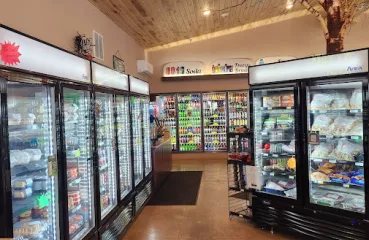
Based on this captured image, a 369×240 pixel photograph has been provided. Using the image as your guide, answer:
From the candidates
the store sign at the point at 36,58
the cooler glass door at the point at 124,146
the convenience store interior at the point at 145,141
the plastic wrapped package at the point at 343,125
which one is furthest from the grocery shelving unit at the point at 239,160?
the store sign at the point at 36,58

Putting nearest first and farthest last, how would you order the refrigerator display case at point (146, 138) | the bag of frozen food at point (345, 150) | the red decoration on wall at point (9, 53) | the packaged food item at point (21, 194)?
1. the red decoration on wall at point (9, 53)
2. the packaged food item at point (21, 194)
3. the bag of frozen food at point (345, 150)
4. the refrigerator display case at point (146, 138)

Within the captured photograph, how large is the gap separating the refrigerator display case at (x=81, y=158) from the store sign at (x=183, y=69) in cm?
645

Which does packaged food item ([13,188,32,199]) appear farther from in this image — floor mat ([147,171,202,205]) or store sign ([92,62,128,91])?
floor mat ([147,171,202,205])

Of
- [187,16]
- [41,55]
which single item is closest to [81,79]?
[41,55]

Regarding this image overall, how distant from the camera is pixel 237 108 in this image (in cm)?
929

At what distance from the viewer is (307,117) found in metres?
3.52

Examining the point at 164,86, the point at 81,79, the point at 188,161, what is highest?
the point at 164,86

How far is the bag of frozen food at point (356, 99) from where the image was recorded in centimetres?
326

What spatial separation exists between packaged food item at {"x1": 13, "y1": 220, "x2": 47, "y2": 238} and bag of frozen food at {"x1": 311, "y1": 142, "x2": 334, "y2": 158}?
9.85 feet

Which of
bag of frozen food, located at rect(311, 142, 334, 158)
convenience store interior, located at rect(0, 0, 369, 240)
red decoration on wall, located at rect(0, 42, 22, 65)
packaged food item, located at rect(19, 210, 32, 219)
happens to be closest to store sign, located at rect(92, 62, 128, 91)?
convenience store interior, located at rect(0, 0, 369, 240)

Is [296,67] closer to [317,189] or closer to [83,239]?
[317,189]

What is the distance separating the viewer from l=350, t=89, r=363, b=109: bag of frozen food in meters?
3.26

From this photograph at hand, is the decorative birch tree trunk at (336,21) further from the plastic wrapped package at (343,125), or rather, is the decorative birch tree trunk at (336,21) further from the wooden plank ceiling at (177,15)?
the wooden plank ceiling at (177,15)

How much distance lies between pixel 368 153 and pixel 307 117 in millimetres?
731
